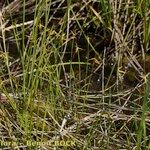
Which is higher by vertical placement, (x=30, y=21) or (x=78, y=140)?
(x=30, y=21)

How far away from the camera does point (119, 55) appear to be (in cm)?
186

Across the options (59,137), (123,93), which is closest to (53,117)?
(59,137)

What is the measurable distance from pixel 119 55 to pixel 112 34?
11cm

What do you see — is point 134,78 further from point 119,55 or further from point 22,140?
point 22,140

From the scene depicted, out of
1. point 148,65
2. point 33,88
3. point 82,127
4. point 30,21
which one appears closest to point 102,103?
point 82,127

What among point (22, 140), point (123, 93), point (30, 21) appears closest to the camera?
point (22, 140)

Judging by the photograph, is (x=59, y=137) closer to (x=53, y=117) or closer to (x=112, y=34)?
(x=53, y=117)

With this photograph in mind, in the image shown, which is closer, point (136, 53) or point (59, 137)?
point (59, 137)

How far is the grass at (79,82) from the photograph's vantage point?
1500 mm

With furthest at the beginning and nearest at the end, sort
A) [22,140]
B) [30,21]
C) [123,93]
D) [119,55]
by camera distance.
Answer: [30,21] < [119,55] < [123,93] < [22,140]

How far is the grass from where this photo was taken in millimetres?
1500

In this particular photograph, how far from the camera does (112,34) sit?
6.30ft

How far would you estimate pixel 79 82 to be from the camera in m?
1.72

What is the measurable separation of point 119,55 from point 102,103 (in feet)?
1.13
